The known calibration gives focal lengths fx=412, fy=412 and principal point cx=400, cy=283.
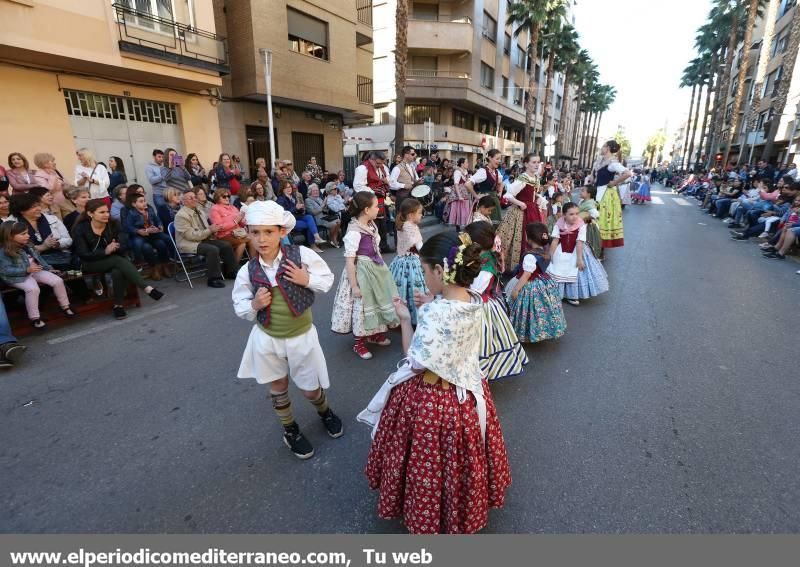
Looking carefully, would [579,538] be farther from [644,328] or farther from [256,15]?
[256,15]

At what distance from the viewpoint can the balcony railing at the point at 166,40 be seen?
9.73 metres

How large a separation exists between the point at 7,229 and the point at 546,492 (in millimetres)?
5936

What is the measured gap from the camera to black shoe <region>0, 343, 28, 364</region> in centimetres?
399

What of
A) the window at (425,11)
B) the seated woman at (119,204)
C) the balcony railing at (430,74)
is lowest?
the seated woman at (119,204)

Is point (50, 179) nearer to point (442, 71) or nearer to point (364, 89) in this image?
point (364, 89)

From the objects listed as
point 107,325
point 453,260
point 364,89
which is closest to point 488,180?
point 453,260

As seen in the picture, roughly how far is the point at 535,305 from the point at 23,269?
576 cm

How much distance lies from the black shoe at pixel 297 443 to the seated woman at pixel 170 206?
245 inches

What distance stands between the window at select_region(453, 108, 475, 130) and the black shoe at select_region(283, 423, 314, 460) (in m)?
30.5

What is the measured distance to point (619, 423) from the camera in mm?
3172

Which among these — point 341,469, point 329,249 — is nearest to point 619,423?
point 341,469

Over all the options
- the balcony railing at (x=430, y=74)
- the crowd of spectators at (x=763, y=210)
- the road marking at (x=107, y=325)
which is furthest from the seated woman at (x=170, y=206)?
the balcony railing at (x=430, y=74)

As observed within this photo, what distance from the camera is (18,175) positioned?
22.4 ft

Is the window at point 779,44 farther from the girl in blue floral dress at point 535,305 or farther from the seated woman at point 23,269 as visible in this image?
the seated woman at point 23,269
